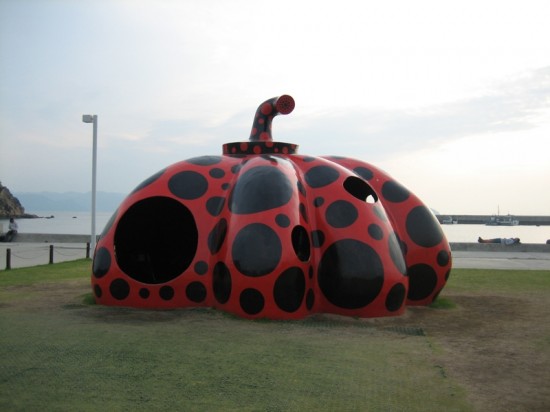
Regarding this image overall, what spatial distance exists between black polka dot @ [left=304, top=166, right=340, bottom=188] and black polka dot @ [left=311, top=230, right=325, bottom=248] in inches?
41.3

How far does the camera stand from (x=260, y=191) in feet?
33.0

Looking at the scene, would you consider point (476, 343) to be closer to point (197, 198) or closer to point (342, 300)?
point (342, 300)

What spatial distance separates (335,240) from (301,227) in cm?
61

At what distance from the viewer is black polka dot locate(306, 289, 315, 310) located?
971cm

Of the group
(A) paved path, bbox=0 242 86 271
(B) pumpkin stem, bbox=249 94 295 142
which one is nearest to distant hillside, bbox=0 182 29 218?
(A) paved path, bbox=0 242 86 271

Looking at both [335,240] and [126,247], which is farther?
[126,247]

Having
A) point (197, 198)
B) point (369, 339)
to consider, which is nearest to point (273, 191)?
point (197, 198)

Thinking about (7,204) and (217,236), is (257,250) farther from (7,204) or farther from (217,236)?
(7,204)

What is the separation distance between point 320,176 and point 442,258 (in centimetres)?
288

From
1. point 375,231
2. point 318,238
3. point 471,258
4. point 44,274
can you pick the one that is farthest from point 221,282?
A: point 471,258

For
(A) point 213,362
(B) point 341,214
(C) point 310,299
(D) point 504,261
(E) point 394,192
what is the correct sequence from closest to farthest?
1. (A) point 213,362
2. (C) point 310,299
3. (B) point 341,214
4. (E) point 394,192
5. (D) point 504,261

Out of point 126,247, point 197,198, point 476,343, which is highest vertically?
point 197,198

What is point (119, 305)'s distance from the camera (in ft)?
34.3

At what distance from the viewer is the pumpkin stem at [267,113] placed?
12453 millimetres
